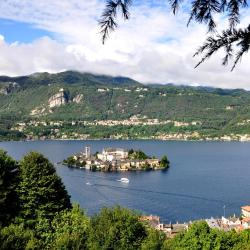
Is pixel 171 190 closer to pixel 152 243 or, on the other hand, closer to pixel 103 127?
pixel 152 243

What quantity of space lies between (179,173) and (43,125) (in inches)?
4074

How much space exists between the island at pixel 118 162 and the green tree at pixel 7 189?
166 ft

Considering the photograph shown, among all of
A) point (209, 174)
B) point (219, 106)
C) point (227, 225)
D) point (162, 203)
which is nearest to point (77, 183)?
point (162, 203)

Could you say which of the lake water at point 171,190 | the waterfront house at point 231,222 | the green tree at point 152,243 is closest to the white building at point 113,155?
the lake water at point 171,190

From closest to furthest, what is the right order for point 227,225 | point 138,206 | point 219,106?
point 227,225 → point 138,206 → point 219,106

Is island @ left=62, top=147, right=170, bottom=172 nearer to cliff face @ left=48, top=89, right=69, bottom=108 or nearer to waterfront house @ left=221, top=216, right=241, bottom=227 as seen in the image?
waterfront house @ left=221, top=216, right=241, bottom=227

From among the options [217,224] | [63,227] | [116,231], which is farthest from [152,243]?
[217,224]

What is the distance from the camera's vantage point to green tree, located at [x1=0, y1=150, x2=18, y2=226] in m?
14.0

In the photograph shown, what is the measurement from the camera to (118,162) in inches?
2795

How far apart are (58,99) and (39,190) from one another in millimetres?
180847

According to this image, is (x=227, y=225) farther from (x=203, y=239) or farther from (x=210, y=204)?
(x=203, y=239)

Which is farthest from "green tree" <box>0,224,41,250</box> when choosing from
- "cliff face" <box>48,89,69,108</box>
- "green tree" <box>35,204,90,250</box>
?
"cliff face" <box>48,89,69,108</box>

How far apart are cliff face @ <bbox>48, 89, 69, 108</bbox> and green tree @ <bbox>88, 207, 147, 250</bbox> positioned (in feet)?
593

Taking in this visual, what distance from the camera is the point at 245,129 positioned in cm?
14412
